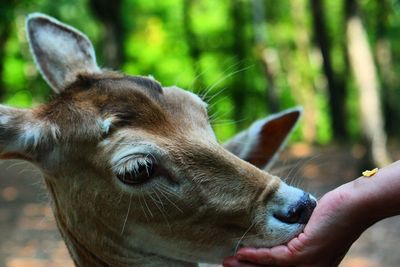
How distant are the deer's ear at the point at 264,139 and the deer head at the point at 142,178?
1.80ft

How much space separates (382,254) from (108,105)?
6.47m

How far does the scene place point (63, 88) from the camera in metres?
3.24

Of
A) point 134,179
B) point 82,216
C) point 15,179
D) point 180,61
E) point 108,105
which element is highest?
point 108,105

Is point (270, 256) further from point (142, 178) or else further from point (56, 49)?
point (56, 49)

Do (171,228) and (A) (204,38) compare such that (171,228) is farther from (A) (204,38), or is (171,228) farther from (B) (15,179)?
(A) (204,38)

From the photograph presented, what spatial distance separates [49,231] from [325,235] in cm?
844

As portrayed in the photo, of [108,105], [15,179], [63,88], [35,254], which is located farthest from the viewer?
[15,179]

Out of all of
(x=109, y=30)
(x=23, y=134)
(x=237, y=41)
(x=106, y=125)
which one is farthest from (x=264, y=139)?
(x=237, y=41)

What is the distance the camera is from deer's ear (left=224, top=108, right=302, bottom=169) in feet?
11.8

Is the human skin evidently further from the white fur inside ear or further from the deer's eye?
the white fur inside ear

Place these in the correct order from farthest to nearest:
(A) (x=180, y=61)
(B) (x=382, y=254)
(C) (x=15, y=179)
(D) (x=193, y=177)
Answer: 1. (A) (x=180, y=61)
2. (C) (x=15, y=179)
3. (B) (x=382, y=254)
4. (D) (x=193, y=177)

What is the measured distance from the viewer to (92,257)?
3.07 meters

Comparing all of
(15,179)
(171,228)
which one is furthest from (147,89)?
(15,179)

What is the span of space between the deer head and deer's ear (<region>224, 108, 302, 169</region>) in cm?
55
